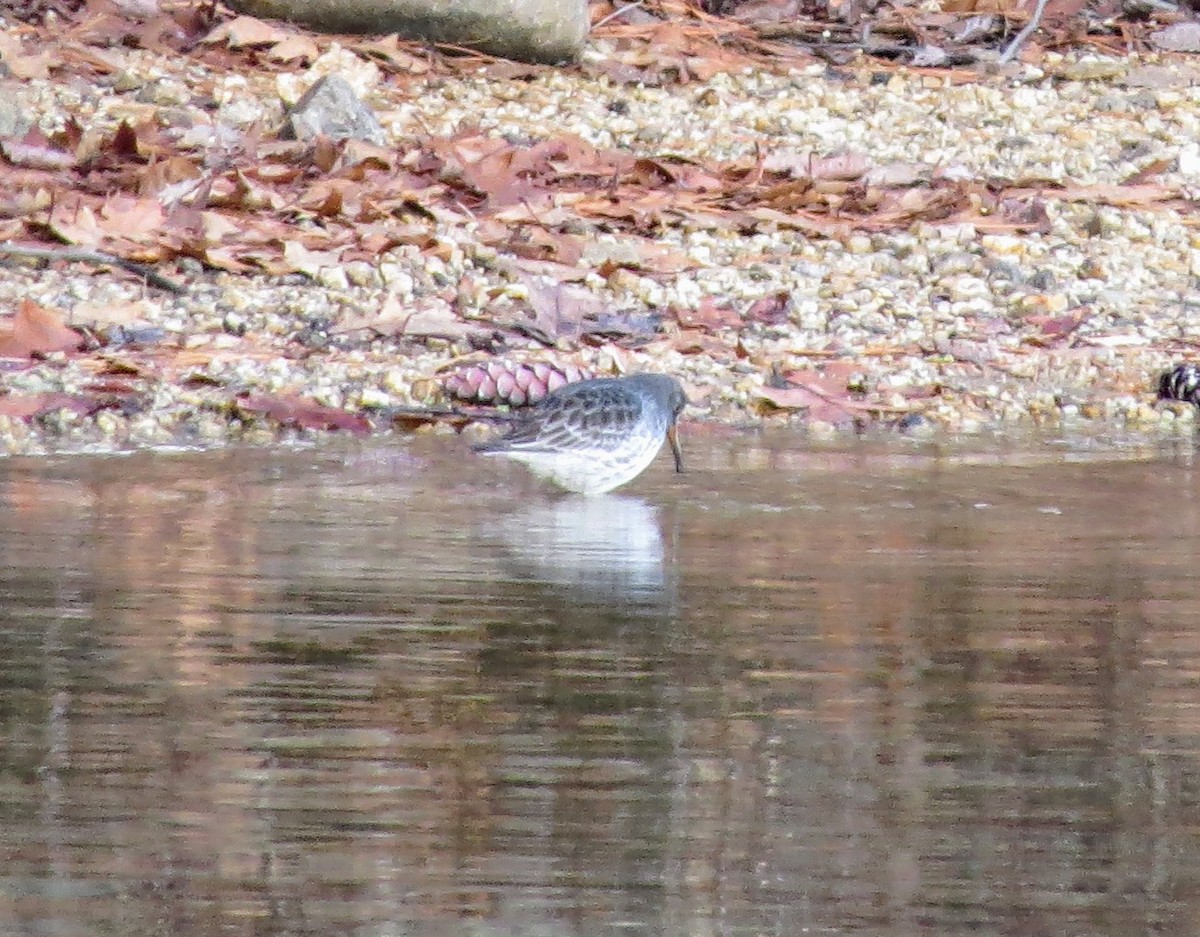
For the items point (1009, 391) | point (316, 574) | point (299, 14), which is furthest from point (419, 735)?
point (299, 14)

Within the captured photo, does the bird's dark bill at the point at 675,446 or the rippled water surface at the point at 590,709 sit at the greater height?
the rippled water surface at the point at 590,709

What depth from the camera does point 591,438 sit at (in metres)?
7.52

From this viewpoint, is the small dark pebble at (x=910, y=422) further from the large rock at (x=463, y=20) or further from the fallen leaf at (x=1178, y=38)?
the fallen leaf at (x=1178, y=38)

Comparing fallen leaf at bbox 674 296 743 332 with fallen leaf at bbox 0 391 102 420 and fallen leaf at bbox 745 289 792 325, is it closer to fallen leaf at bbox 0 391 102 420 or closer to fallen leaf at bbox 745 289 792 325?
fallen leaf at bbox 745 289 792 325

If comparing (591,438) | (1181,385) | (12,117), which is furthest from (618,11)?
(591,438)

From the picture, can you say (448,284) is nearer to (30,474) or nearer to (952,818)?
(30,474)

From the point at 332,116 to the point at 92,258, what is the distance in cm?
255

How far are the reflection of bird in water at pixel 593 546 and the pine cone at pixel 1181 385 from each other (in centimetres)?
280

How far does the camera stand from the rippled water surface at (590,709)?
12.1ft

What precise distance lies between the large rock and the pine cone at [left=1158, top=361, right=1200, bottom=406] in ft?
18.4

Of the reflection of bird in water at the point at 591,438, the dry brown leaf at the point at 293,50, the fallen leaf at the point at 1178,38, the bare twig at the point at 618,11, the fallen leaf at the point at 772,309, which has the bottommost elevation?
the bare twig at the point at 618,11

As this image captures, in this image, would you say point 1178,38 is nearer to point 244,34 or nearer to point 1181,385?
point 244,34

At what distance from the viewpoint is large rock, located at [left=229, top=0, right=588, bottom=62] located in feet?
47.1

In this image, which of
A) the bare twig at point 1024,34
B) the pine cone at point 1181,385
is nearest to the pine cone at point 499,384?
the pine cone at point 1181,385
